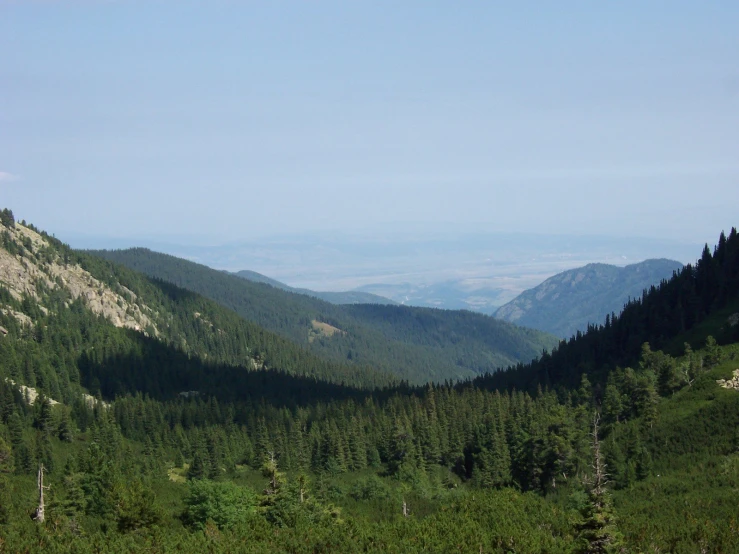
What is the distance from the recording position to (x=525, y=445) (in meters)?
113

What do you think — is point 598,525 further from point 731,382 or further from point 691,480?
point 731,382

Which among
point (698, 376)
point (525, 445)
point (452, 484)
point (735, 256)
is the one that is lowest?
point (452, 484)

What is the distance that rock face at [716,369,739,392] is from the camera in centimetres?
10906

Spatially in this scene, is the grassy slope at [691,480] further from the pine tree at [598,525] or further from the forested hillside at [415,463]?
the pine tree at [598,525]

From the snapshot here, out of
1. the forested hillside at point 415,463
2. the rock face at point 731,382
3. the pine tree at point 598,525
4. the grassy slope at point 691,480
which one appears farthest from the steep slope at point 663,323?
the pine tree at point 598,525

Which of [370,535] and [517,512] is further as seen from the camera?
[517,512]

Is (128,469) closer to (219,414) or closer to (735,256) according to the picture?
(219,414)

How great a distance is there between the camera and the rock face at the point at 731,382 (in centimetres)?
10906

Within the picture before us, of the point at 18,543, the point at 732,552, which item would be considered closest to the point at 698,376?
the point at 732,552

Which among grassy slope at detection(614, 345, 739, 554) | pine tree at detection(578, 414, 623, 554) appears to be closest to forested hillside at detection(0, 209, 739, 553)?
pine tree at detection(578, 414, 623, 554)

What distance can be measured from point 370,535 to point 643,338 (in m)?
128

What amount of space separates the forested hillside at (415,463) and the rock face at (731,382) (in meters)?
0.35

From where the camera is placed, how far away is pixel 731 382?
4348 inches

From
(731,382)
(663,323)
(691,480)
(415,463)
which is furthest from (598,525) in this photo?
(663,323)
